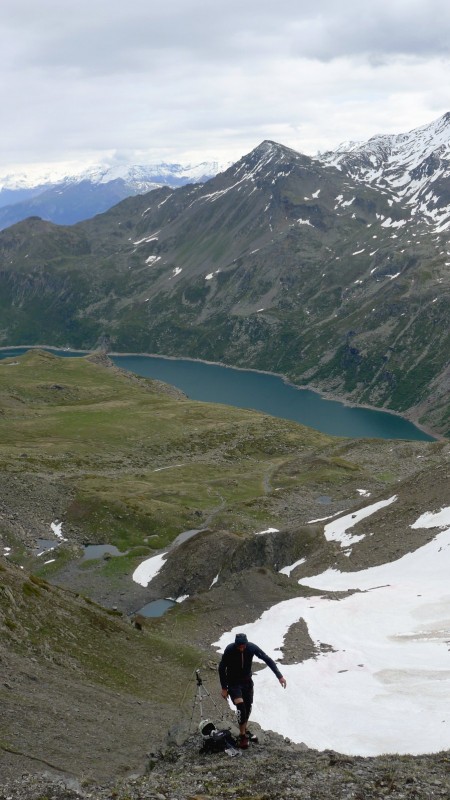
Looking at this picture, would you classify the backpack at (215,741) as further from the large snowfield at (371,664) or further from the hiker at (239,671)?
the large snowfield at (371,664)

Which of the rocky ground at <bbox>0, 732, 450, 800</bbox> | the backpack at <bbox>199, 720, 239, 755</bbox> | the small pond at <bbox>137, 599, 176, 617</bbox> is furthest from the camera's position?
the small pond at <bbox>137, 599, 176, 617</bbox>

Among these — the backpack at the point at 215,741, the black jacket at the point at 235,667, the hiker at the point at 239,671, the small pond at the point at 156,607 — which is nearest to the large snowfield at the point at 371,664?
the hiker at the point at 239,671

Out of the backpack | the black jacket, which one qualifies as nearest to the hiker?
the black jacket

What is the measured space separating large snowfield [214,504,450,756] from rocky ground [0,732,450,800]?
15.8 ft

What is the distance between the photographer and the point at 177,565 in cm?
7638

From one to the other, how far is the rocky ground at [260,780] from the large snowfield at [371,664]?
4820 mm

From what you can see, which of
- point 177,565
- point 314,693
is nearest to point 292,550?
point 177,565

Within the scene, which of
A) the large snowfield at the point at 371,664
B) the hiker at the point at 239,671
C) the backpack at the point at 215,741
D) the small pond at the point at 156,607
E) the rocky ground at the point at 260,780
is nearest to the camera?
the rocky ground at the point at 260,780

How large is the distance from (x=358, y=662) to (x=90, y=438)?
117 m

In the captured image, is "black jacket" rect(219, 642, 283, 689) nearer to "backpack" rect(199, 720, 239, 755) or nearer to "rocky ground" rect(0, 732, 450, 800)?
"backpack" rect(199, 720, 239, 755)

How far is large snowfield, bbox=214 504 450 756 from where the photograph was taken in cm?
2630

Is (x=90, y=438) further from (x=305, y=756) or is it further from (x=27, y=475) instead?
(x=305, y=756)

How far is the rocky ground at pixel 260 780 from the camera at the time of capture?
1714 cm

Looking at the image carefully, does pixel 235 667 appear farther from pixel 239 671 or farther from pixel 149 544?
pixel 149 544
